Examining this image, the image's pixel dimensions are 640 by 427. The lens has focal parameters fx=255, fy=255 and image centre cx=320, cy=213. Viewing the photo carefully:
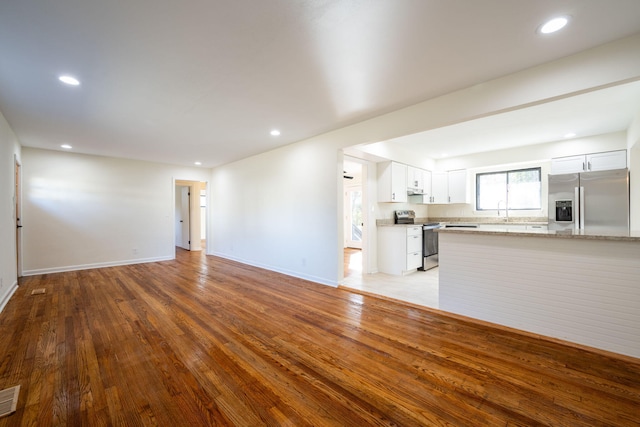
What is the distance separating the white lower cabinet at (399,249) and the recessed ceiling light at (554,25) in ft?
10.9

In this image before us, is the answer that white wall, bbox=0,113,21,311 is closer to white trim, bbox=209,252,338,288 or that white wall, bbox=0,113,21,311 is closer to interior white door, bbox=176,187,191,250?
white trim, bbox=209,252,338,288

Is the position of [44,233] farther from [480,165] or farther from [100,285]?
[480,165]

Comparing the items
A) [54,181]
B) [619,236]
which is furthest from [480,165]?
[54,181]

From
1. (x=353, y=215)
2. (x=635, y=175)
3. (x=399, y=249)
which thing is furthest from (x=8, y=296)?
(x=635, y=175)

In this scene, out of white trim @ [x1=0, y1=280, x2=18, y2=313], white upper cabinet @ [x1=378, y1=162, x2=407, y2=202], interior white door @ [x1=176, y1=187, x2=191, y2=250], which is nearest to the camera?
white trim @ [x1=0, y1=280, x2=18, y2=313]

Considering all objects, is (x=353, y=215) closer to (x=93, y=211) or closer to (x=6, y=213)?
(x=93, y=211)

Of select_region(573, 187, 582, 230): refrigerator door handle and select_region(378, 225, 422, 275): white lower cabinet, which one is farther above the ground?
select_region(573, 187, 582, 230): refrigerator door handle

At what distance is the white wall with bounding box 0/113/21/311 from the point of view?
10.6ft

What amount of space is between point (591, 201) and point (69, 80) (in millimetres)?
6759

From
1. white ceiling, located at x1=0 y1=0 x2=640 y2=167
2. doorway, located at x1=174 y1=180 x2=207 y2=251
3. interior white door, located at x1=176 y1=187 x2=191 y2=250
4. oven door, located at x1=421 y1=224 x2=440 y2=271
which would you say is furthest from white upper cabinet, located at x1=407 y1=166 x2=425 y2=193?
interior white door, located at x1=176 y1=187 x2=191 y2=250

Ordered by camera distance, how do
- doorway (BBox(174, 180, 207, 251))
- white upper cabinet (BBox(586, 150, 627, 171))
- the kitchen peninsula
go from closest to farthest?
the kitchen peninsula
white upper cabinet (BBox(586, 150, 627, 171))
doorway (BBox(174, 180, 207, 251))

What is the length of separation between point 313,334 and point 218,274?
10.1 ft

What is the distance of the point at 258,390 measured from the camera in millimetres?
1702

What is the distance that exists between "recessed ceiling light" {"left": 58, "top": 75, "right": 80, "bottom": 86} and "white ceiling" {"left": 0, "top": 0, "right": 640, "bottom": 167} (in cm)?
6
